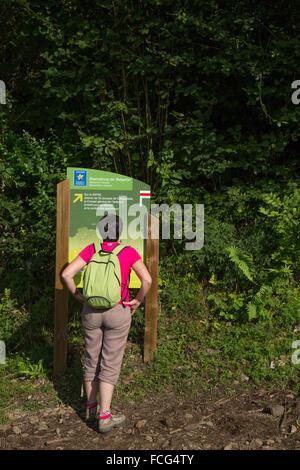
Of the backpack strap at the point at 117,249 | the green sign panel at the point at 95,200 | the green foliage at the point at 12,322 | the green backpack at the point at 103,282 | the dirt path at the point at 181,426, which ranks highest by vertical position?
the green sign panel at the point at 95,200

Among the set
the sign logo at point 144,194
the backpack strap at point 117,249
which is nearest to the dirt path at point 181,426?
the backpack strap at point 117,249

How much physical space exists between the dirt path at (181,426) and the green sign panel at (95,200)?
138 centimetres

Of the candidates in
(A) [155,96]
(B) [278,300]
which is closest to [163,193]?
(A) [155,96]

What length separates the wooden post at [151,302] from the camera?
604 cm

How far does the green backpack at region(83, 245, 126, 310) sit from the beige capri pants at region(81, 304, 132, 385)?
0.11m

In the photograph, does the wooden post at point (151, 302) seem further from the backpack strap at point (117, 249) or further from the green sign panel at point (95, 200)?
the backpack strap at point (117, 249)

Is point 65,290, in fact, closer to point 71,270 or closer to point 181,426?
point 71,270

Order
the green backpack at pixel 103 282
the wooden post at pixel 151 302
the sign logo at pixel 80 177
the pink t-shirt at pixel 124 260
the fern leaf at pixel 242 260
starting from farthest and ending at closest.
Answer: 1. the fern leaf at pixel 242 260
2. the wooden post at pixel 151 302
3. the sign logo at pixel 80 177
4. the pink t-shirt at pixel 124 260
5. the green backpack at pixel 103 282

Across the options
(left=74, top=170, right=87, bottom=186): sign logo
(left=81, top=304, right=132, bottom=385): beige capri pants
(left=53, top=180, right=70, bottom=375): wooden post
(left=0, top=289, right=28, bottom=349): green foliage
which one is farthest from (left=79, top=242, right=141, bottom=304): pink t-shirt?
(left=0, top=289, right=28, bottom=349): green foliage

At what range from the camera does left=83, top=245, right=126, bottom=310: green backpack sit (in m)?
4.74

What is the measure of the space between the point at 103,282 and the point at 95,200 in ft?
4.45

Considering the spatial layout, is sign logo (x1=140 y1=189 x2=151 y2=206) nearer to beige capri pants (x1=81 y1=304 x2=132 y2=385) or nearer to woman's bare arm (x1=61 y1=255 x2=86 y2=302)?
woman's bare arm (x1=61 y1=255 x2=86 y2=302)

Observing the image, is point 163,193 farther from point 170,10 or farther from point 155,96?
point 170,10

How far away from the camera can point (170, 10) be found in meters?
7.39
